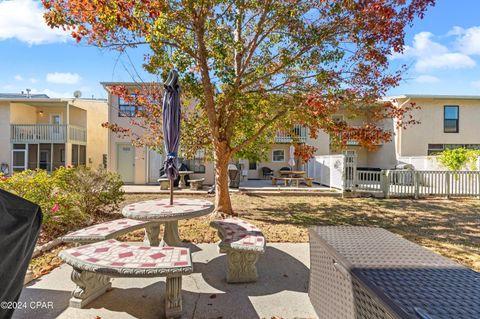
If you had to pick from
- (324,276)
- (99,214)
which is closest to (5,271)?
(324,276)

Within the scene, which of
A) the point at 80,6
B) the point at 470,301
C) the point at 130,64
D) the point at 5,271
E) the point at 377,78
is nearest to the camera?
the point at 470,301

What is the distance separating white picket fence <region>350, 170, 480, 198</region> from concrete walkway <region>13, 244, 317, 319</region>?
9.01 meters

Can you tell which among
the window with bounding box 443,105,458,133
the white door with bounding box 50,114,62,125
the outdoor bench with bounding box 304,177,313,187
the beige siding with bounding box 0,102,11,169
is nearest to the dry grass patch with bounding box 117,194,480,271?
the outdoor bench with bounding box 304,177,313,187

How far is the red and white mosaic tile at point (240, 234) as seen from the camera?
3.42 meters

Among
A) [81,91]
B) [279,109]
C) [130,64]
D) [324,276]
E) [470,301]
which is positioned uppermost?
[81,91]

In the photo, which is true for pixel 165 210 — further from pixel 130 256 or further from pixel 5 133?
pixel 5 133

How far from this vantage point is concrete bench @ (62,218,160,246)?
3.43 metres

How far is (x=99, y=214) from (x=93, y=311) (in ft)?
15.4

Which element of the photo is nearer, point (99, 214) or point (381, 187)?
point (99, 214)

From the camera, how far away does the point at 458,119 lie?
18.0 m

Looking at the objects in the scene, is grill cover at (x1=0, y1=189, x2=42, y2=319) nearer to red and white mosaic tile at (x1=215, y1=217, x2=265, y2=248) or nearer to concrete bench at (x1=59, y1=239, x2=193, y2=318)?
concrete bench at (x1=59, y1=239, x2=193, y2=318)

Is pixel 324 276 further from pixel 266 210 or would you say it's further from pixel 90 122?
pixel 90 122

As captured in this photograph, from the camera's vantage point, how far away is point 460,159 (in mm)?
12305

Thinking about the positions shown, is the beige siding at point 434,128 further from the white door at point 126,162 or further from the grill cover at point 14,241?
the grill cover at point 14,241
